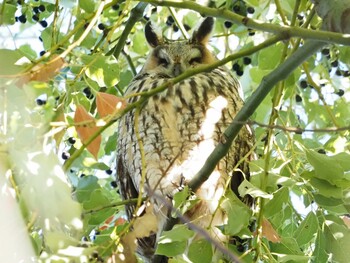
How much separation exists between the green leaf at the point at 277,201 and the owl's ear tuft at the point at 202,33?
1.18 metres

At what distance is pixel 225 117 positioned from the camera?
2.18m

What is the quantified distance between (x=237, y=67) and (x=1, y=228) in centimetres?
140

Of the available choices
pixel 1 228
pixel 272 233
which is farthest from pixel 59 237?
pixel 272 233

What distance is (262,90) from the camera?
1334 mm

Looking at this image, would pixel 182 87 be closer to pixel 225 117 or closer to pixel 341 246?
pixel 225 117

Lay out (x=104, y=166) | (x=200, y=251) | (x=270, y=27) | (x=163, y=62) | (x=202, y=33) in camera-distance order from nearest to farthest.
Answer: (x=270, y=27) → (x=200, y=251) → (x=104, y=166) → (x=163, y=62) → (x=202, y=33)

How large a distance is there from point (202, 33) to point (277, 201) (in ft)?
4.02

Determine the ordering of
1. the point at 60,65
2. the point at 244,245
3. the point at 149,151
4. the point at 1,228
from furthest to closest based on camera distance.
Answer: the point at 149,151
the point at 244,245
the point at 60,65
the point at 1,228

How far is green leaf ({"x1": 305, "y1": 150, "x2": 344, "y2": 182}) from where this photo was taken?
1.41 meters

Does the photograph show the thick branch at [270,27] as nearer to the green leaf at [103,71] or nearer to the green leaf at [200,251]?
the green leaf at [103,71]

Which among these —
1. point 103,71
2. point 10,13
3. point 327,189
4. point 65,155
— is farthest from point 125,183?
point 327,189

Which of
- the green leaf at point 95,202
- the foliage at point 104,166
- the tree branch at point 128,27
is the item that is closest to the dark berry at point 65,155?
the foliage at point 104,166

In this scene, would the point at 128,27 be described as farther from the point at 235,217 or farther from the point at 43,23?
the point at 235,217

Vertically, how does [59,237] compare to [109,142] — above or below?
below
